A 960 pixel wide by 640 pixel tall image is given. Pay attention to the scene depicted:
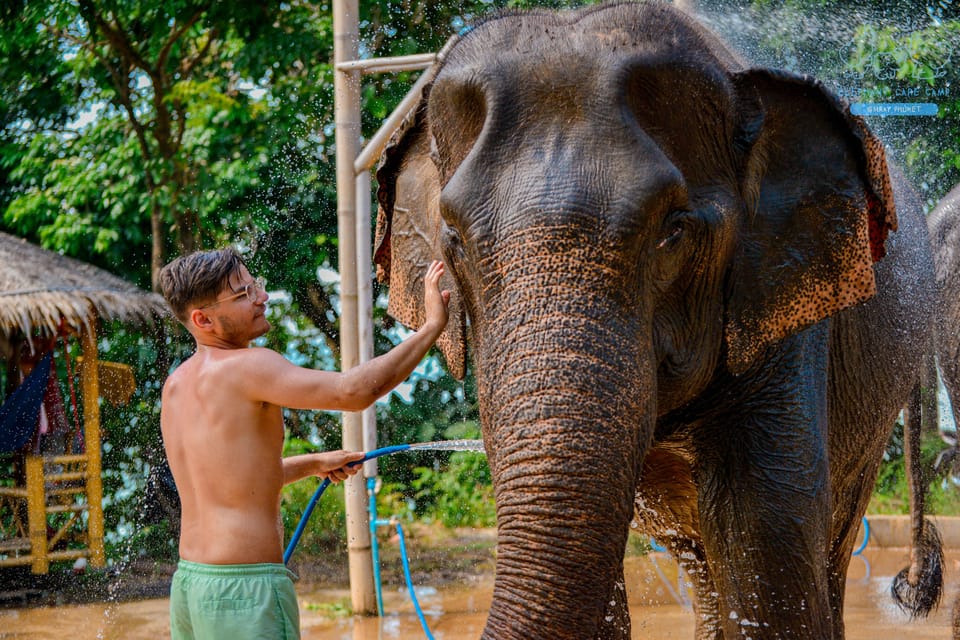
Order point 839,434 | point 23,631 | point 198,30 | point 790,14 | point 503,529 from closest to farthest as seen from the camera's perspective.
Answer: point 503,529 → point 839,434 → point 23,631 → point 790,14 → point 198,30

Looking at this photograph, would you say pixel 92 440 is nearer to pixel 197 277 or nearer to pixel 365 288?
pixel 365 288

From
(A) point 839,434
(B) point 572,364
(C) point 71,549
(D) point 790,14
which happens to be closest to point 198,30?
(C) point 71,549

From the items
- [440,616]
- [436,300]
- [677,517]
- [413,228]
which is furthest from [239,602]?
[440,616]

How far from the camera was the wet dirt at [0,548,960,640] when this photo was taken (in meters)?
6.86

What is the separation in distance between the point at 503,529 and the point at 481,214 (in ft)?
2.42

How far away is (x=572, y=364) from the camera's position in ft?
8.61

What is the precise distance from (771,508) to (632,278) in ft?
2.94

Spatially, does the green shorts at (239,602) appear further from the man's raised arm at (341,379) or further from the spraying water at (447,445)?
the spraying water at (447,445)

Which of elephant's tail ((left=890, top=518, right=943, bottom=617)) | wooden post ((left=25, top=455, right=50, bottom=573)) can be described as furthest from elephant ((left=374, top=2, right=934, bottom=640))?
wooden post ((left=25, top=455, right=50, bottom=573))

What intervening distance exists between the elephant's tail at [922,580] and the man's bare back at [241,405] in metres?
4.24

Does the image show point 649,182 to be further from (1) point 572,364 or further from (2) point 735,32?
(2) point 735,32

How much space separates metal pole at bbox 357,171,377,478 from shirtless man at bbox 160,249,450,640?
3.82m

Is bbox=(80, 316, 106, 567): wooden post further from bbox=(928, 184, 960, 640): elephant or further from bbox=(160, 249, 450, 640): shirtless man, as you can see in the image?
bbox=(160, 249, 450, 640): shirtless man

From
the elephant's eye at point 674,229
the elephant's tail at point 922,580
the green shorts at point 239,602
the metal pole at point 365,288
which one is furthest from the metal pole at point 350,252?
the elephant's eye at point 674,229
